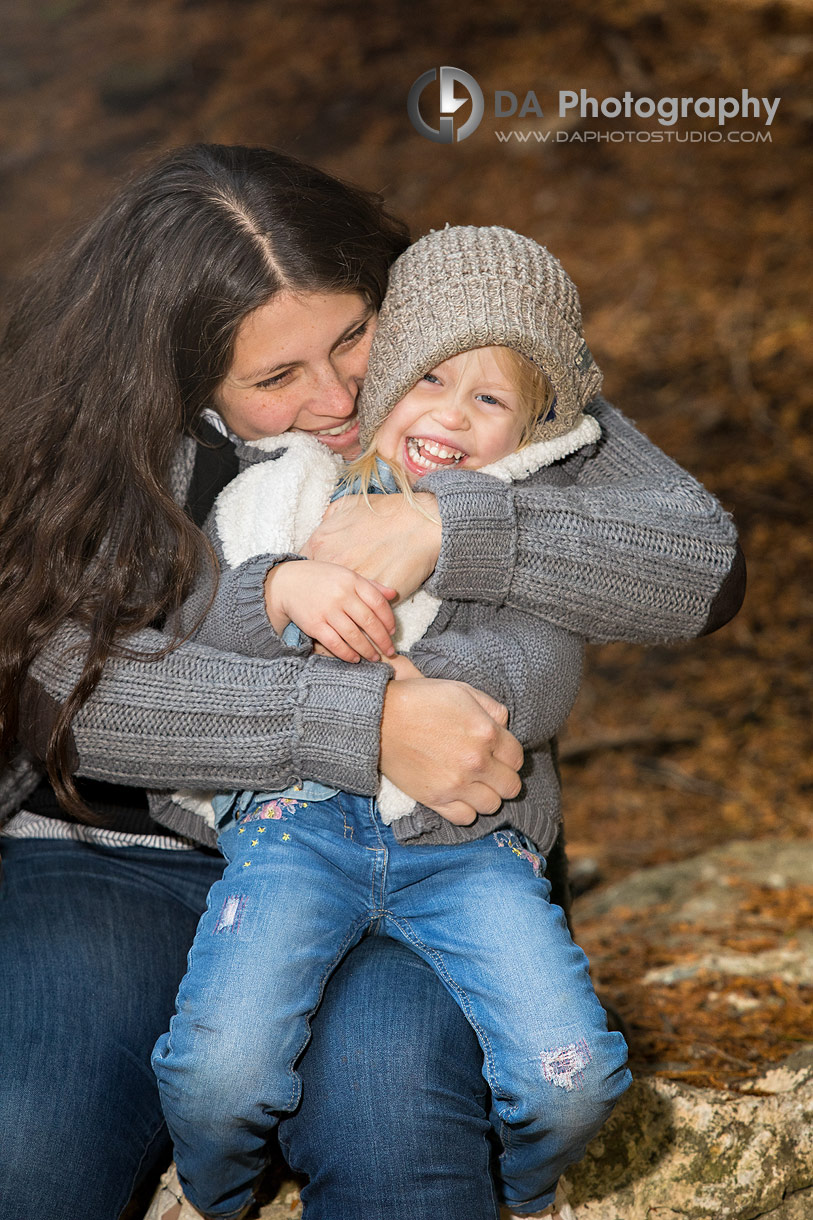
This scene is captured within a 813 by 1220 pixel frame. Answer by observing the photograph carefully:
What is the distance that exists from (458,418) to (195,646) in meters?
0.63

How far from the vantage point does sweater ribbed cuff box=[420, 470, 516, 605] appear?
174 cm

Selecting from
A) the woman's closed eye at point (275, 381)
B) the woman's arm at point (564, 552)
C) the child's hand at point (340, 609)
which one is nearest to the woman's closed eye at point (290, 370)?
the woman's closed eye at point (275, 381)

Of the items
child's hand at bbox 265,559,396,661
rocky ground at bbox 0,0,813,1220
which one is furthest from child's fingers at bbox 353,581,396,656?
rocky ground at bbox 0,0,813,1220

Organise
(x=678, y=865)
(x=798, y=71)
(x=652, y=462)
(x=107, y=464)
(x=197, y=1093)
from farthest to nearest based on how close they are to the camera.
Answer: (x=798, y=71) < (x=678, y=865) < (x=652, y=462) < (x=107, y=464) < (x=197, y=1093)

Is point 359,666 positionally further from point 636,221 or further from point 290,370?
point 636,221

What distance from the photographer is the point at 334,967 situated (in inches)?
64.4

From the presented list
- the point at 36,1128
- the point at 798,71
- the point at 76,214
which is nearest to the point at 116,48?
the point at 798,71

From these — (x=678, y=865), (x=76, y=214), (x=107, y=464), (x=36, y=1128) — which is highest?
(x=76, y=214)

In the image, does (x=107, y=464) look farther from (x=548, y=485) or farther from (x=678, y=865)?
(x=678, y=865)

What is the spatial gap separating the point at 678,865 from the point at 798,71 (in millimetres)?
5009

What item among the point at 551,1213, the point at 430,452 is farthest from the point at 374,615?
the point at 551,1213

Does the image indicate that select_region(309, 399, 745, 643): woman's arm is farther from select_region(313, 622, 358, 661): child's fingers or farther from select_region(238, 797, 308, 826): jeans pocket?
select_region(238, 797, 308, 826): jeans pocket

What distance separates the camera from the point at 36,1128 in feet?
5.09

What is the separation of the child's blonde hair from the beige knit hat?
0.02 metres
